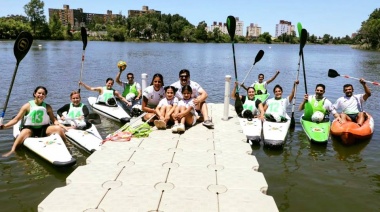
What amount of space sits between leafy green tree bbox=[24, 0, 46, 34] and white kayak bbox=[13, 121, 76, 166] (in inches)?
3694

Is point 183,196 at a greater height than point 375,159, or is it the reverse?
point 183,196

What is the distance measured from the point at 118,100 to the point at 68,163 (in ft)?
16.8

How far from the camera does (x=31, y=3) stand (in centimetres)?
9069

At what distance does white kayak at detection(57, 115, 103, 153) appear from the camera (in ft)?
23.3

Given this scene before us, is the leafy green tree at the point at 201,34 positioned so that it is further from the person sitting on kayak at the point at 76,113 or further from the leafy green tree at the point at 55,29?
the person sitting on kayak at the point at 76,113

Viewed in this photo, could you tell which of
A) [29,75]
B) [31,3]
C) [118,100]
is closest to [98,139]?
[118,100]

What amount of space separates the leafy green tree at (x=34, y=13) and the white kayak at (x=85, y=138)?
9334cm

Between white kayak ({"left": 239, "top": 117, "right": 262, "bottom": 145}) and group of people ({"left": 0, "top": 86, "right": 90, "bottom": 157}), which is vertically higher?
group of people ({"left": 0, "top": 86, "right": 90, "bottom": 157})

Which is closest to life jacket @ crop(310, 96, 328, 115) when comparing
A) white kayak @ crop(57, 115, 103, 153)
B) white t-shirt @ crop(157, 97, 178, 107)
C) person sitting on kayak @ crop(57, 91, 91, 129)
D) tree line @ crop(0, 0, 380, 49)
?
white t-shirt @ crop(157, 97, 178, 107)

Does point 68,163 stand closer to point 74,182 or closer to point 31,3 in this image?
point 74,182

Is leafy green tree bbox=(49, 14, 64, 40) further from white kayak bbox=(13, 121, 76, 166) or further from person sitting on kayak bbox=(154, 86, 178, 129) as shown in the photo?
person sitting on kayak bbox=(154, 86, 178, 129)

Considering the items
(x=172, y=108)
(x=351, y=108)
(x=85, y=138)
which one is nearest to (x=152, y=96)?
(x=172, y=108)

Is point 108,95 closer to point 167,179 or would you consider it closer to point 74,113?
point 74,113

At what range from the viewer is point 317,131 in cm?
841
